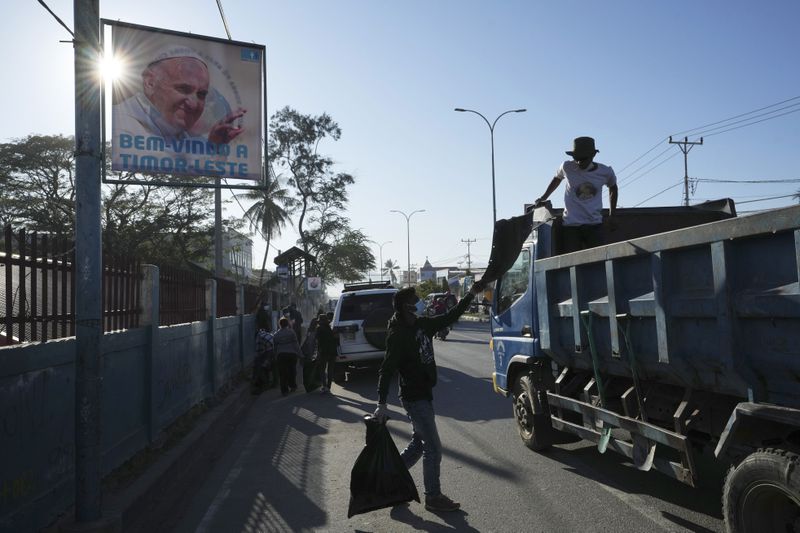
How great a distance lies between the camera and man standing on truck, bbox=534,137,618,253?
6.47m

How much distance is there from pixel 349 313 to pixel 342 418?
486 cm

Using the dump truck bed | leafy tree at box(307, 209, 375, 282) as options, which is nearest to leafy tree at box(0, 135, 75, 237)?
leafy tree at box(307, 209, 375, 282)

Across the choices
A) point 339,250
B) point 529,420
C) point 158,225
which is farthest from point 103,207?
point 529,420

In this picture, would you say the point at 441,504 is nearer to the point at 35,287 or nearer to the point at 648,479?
the point at 648,479

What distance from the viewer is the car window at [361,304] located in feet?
47.6

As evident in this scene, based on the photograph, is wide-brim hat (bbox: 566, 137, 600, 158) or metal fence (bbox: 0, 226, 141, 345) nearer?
metal fence (bbox: 0, 226, 141, 345)

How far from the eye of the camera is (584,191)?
259 inches

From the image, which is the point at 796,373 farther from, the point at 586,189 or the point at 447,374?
the point at 447,374

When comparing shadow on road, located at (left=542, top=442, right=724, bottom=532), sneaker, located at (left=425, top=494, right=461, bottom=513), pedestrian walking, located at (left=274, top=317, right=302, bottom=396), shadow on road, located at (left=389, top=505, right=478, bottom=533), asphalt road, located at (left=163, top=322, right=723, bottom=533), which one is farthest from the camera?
pedestrian walking, located at (left=274, top=317, right=302, bottom=396)

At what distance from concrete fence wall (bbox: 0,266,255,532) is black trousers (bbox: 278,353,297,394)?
2.13 m

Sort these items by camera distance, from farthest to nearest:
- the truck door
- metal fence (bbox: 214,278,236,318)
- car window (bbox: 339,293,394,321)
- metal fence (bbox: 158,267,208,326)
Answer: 1. car window (bbox: 339,293,394,321)
2. metal fence (bbox: 214,278,236,318)
3. metal fence (bbox: 158,267,208,326)
4. the truck door

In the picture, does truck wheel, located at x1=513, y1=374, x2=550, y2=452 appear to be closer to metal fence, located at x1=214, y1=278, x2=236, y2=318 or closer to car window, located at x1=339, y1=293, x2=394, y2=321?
car window, located at x1=339, y1=293, x2=394, y2=321

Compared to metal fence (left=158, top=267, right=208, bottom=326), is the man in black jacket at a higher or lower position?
lower

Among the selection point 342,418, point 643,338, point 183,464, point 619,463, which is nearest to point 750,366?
point 643,338
